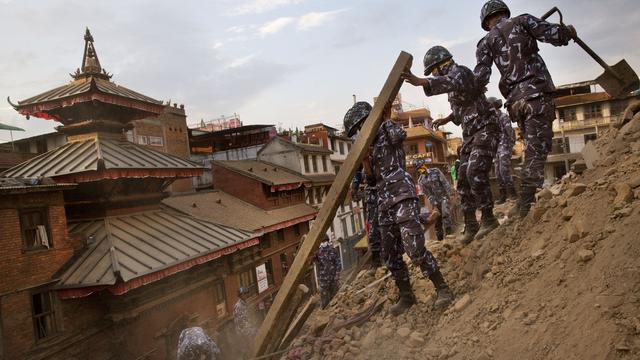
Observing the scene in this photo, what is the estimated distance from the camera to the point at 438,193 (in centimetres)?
1132

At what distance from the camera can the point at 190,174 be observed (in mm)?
14352

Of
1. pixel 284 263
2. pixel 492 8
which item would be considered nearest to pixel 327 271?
pixel 492 8

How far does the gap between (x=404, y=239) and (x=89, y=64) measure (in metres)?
13.9

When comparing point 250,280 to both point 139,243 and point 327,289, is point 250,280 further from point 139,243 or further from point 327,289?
point 327,289

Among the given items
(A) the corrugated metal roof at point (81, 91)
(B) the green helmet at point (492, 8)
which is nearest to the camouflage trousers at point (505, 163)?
(B) the green helmet at point (492, 8)

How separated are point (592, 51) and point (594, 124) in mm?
39960

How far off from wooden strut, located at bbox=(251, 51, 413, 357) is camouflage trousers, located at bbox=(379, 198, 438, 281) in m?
1.01

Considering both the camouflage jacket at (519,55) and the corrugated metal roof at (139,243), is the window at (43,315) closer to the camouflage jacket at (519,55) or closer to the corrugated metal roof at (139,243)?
the corrugated metal roof at (139,243)

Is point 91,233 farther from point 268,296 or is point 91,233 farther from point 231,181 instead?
point 231,181

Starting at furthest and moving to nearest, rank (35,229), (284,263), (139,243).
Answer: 1. (284,263)
2. (139,243)
3. (35,229)

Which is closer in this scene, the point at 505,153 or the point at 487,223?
the point at 487,223

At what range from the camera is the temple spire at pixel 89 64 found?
45.7 feet

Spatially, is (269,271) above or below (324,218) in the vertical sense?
below

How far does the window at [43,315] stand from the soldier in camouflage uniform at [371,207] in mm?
8312
